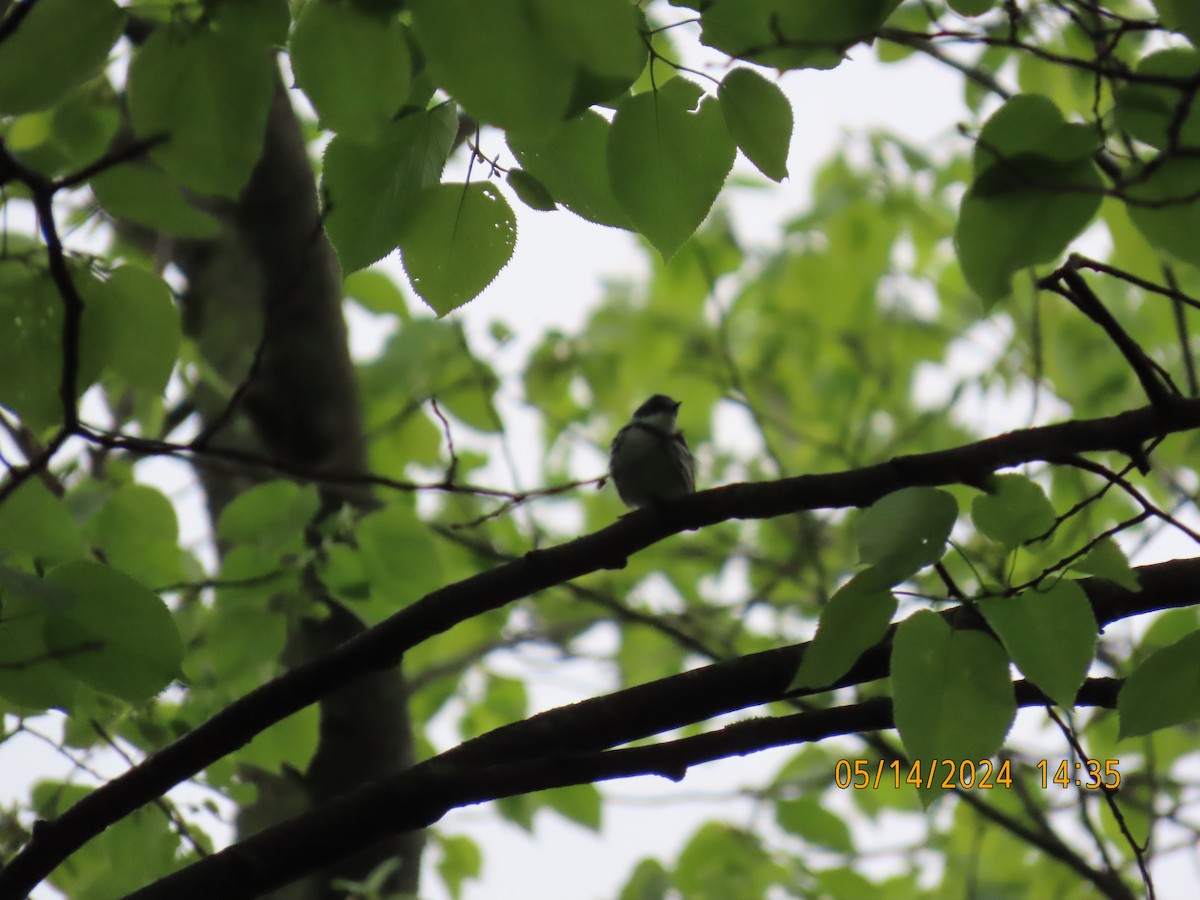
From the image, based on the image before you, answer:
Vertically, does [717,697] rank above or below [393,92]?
below

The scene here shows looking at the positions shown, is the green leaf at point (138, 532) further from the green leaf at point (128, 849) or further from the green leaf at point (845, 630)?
the green leaf at point (845, 630)

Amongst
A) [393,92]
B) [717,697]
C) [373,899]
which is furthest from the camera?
[373,899]

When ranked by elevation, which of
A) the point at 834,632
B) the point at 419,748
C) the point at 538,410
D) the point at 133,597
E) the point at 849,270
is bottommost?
the point at 834,632

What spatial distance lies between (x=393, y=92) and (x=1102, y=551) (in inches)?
38.2

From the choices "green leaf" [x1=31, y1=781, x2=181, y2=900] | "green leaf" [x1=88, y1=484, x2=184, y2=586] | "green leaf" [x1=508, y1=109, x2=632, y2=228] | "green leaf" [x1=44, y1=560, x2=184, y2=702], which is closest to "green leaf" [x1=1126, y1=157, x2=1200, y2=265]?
"green leaf" [x1=508, y1=109, x2=632, y2=228]

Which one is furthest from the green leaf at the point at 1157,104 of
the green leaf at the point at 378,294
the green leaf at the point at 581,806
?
the green leaf at the point at 378,294

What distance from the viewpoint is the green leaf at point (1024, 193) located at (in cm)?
128

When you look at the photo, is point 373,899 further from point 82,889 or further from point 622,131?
point 622,131

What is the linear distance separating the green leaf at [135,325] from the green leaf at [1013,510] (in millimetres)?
1189

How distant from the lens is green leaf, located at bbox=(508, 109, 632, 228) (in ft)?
4.88

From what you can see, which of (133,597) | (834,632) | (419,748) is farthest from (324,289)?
(834,632)

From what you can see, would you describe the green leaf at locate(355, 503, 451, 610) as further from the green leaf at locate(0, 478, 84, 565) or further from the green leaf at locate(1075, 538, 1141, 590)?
the green leaf at locate(1075, 538, 1141, 590)

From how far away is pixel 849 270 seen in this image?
6332 mm

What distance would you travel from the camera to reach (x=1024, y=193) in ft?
4.21
